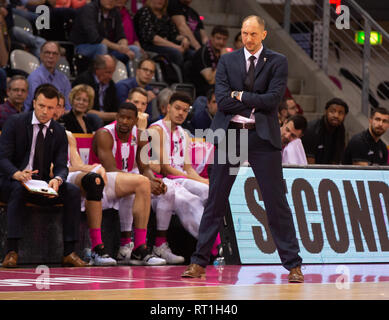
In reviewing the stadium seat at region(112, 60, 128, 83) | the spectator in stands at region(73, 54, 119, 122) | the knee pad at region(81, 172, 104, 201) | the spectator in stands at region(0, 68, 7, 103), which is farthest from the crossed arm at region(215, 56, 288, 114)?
the stadium seat at region(112, 60, 128, 83)

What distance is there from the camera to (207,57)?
1145 centimetres

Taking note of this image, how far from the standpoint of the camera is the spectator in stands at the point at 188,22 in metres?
12.3

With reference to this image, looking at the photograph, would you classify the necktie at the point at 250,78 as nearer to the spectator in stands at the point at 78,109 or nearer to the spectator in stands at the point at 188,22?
the spectator in stands at the point at 78,109

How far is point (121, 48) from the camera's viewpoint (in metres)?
11.0

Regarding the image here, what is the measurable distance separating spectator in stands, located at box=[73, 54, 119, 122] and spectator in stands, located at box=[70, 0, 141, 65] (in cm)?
62

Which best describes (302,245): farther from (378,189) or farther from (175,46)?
(175,46)

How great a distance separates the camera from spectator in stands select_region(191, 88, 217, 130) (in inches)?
389

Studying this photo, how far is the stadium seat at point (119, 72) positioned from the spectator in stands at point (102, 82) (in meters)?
0.80

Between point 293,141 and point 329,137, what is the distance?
1.18 meters

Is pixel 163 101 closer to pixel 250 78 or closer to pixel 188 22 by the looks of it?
pixel 188 22

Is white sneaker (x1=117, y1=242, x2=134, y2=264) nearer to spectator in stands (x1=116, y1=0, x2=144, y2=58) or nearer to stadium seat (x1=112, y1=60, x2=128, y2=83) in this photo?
stadium seat (x1=112, y1=60, x2=128, y2=83)

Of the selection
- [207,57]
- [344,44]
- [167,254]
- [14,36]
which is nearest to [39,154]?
[167,254]

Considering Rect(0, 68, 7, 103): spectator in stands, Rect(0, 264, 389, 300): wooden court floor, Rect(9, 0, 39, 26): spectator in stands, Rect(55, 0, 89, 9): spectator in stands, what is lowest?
Rect(0, 264, 389, 300): wooden court floor

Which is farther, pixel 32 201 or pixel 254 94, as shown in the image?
pixel 32 201
